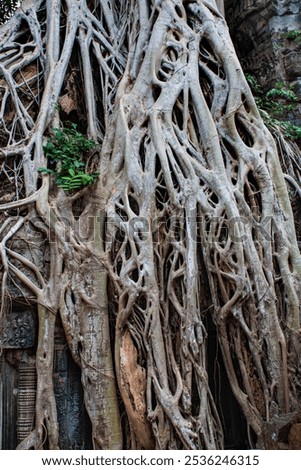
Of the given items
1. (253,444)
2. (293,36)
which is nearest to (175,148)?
(253,444)

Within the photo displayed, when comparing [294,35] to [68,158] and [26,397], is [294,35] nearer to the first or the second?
[68,158]

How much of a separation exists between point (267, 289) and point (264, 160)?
0.99 meters

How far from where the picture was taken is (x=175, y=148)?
11.5 feet

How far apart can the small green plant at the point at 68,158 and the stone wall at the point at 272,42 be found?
2342 mm

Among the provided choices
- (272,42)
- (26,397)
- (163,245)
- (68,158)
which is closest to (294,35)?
(272,42)

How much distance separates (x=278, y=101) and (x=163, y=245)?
2.40 meters

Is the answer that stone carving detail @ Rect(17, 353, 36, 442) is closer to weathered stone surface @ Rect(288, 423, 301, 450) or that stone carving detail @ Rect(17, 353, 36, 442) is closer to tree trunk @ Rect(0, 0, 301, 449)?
tree trunk @ Rect(0, 0, 301, 449)

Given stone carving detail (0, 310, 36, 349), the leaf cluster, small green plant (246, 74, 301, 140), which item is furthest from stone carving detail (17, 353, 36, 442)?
the leaf cluster

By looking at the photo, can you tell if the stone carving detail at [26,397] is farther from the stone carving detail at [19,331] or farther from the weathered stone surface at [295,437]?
the weathered stone surface at [295,437]

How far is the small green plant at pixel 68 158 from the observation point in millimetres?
3602

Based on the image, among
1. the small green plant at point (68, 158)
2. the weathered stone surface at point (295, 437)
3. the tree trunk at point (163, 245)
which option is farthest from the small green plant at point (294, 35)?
the weathered stone surface at point (295, 437)

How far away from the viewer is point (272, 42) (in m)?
5.04

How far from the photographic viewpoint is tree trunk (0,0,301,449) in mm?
3094

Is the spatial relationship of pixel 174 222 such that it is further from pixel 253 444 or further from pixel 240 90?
pixel 253 444
